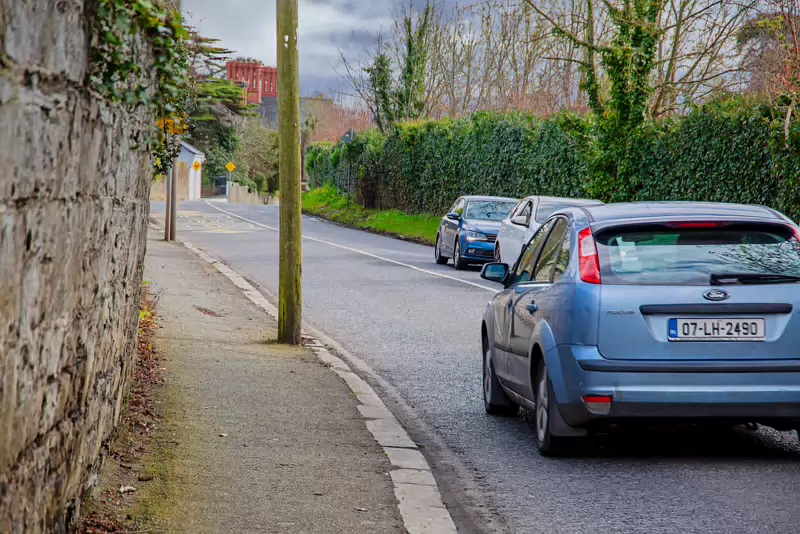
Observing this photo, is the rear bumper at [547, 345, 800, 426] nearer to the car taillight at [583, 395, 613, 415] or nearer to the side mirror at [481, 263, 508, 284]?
the car taillight at [583, 395, 613, 415]

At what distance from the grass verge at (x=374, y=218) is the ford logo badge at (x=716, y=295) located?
29166 mm

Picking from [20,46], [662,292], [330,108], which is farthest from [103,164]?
[330,108]

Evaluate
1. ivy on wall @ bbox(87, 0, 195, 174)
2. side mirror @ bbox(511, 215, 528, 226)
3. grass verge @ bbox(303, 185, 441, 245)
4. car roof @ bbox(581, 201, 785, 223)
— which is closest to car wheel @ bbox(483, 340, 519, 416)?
car roof @ bbox(581, 201, 785, 223)

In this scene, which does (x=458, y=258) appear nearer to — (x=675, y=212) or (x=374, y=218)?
(x=675, y=212)

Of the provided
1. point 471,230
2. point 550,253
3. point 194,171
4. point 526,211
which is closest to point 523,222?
point 526,211

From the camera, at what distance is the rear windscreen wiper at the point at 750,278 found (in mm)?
6609

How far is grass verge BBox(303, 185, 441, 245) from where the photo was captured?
129 feet

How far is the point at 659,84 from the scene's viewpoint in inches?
1035

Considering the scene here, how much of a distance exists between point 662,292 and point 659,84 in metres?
20.7

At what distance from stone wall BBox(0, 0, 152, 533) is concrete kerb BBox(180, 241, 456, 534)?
158cm

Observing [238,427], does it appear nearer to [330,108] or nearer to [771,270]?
[771,270]

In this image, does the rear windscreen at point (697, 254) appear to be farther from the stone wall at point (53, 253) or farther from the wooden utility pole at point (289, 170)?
the wooden utility pole at point (289, 170)

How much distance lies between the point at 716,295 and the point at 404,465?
202 centimetres

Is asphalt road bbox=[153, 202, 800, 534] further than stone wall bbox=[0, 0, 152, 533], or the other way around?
asphalt road bbox=[153, 202, 800, 534]
